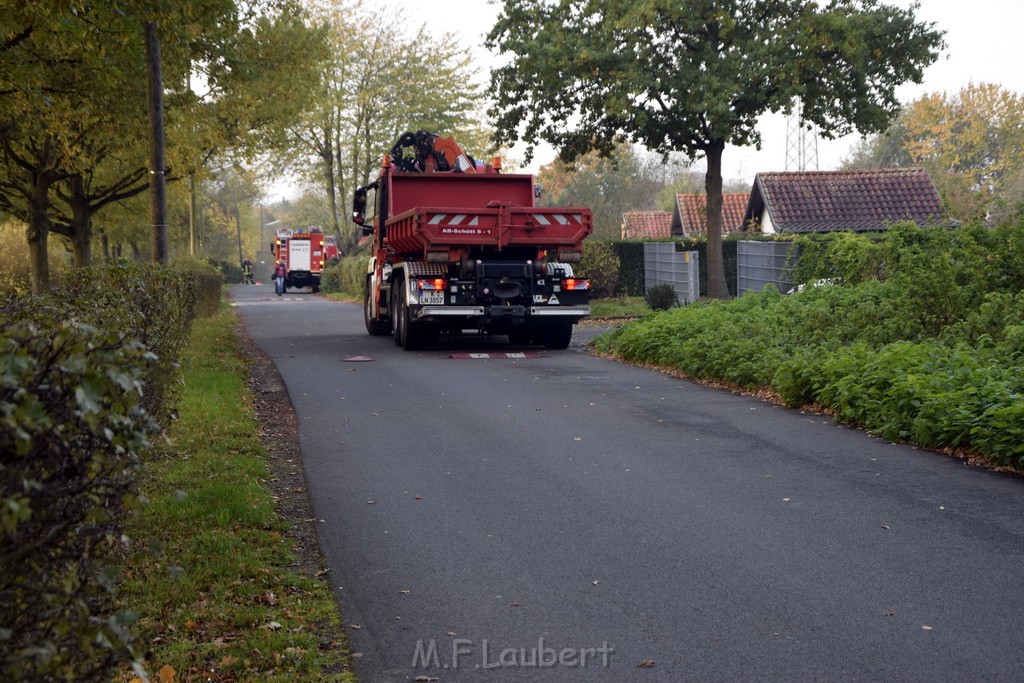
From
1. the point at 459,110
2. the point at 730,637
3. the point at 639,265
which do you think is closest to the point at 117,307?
the point at 730,637

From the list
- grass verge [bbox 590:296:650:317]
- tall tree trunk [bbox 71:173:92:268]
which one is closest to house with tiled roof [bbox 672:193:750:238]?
grass verge [bbox 590:296:650:317]

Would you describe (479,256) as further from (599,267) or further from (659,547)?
(599,267)

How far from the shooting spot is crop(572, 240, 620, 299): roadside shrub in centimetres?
3628

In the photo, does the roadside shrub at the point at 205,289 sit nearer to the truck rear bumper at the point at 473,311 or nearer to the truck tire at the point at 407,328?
the truck tire at the point at 407,328

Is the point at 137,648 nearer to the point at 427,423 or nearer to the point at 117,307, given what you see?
the point at 117,307

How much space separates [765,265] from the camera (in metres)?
26.0

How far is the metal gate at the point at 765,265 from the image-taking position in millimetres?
23375

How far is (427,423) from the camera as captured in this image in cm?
1130

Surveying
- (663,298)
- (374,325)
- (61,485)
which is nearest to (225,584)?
(61,485)

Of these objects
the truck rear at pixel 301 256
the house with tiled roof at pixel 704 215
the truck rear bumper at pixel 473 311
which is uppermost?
the house with tiled roof at pixel 704 215

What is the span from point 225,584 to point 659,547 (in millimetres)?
2327

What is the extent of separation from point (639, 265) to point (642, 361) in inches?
861

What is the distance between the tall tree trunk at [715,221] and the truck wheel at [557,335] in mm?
12392

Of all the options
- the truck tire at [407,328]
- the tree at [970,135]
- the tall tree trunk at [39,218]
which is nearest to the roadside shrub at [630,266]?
the truck tire at [407,328]
